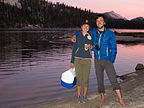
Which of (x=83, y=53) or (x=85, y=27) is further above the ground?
(x=85, y=27)

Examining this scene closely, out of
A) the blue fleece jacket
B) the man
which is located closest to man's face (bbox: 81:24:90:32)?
the blue fleece jacket

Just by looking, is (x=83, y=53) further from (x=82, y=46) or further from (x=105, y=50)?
(x=105, y=50)

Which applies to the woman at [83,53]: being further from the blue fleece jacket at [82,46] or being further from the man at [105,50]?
the man at [105,50]

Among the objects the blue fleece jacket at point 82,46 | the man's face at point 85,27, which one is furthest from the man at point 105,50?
the man's face at point 85,27

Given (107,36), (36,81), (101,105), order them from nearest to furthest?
(107,36) < (101,105) < (36,81)

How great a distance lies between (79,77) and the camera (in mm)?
6371

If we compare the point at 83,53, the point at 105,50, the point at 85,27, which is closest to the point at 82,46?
the point at 83,53

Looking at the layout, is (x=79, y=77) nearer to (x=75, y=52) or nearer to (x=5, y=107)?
(x=75, y=52)

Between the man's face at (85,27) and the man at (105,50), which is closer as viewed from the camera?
the man at (105,50)

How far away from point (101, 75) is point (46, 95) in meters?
4.13

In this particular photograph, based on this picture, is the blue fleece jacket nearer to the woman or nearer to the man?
the woman

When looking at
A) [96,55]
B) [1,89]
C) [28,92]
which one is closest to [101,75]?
[96,55]

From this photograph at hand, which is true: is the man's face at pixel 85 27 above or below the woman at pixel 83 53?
above

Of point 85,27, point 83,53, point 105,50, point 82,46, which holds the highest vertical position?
point 85,27
